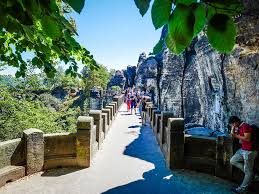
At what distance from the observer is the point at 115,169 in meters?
9.41

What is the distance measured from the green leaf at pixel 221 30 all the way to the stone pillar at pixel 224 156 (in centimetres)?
739

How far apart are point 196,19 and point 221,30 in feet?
0.45

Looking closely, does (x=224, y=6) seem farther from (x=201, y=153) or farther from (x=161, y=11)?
(x=201, y=153)

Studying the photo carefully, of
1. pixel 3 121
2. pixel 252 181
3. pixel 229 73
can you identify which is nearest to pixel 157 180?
pixel 252 181

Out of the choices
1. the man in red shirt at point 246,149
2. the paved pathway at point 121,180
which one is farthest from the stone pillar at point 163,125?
the man in red shirt at point 246,149

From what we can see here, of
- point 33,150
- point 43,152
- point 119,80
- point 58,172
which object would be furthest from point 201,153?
point 119,80

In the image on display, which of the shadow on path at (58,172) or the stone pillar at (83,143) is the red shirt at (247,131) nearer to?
the stone pillar at (83,143)

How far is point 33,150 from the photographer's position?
8383 mm

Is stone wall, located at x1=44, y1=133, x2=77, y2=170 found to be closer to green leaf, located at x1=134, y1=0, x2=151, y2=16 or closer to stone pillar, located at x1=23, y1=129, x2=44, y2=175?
stone pillar, located at x1=23, y1=129, x2=44, y2=175

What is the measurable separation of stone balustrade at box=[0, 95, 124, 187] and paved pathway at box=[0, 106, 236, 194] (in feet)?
0.91

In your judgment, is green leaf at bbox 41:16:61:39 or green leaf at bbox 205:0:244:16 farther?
green leaf at bbox 41:16:61:39

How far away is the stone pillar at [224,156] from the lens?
27.5ft

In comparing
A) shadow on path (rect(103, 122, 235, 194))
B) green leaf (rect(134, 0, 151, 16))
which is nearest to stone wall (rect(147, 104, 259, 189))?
shadow on path (rect(103, 122, 235, 194))

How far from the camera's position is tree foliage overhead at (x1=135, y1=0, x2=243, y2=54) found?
144 centimetres
